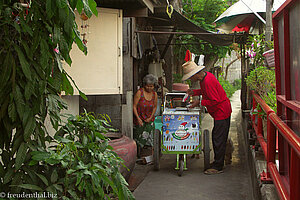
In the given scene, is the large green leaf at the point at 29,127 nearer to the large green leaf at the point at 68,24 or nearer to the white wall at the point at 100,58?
the large green leaf at the point at 68,24

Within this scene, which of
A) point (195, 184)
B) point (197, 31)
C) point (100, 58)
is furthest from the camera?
point (197, 31)

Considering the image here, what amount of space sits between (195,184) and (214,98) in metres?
1.59

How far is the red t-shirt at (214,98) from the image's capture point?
6.69 meters

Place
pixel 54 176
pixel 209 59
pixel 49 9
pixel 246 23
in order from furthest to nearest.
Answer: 1. pixel 209 59
2. pixel 246 23
3. pixel 54 176
4. pixel 49 9

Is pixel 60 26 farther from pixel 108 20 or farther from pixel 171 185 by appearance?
pixel 171 185

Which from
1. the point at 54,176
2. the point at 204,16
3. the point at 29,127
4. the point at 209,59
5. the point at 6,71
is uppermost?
the point at 204,16

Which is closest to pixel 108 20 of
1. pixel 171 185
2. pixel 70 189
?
pixel 171 185

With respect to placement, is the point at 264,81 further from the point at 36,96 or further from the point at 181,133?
the point at 36,96

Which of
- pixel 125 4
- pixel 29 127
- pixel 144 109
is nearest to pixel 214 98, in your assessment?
pixel 144 109

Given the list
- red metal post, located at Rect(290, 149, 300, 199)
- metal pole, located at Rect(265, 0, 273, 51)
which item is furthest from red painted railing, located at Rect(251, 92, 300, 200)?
metal pole, located at Rect(265, 0, 273, 51)

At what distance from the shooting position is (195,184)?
614 cm

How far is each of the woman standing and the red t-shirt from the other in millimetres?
1567

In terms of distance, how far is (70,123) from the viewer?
95.3 inches

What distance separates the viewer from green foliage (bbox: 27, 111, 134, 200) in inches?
81.8
